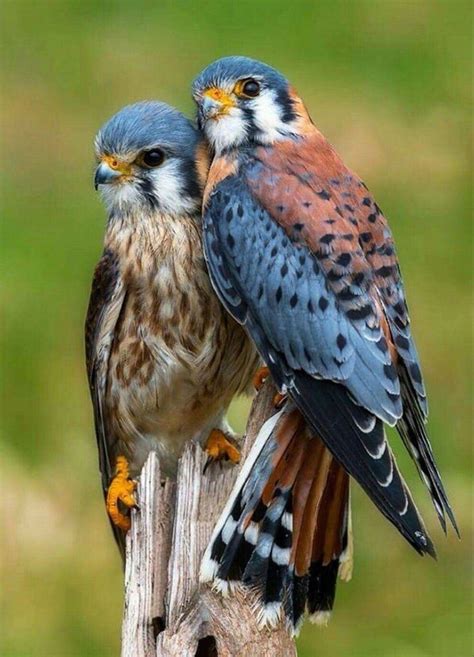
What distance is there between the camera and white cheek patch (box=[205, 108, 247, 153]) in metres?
5.21

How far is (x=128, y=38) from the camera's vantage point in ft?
30.0

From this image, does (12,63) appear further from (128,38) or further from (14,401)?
(14,401)

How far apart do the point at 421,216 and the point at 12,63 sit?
7.31 ft

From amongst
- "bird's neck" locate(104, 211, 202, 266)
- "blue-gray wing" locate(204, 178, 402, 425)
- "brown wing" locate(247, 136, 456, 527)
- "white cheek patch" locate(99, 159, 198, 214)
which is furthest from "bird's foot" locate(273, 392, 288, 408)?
"white cheek patch" locate(99, 159, 198, 214)

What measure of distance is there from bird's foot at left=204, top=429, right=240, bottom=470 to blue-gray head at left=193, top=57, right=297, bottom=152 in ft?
2.88

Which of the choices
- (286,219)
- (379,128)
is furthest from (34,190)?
(286,219)

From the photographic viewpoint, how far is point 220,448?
551 centimetres

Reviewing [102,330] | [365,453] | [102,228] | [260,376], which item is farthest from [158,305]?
[102,228]

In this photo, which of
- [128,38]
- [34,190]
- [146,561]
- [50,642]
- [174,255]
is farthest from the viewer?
[128,38]

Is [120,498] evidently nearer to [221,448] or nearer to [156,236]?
[221,448]

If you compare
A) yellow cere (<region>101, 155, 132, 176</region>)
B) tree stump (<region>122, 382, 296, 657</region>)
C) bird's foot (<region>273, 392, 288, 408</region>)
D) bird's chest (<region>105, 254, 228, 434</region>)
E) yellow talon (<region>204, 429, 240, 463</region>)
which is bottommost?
tree stump (<region>122, 382, 296, 657</region>)

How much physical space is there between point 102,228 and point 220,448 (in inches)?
113

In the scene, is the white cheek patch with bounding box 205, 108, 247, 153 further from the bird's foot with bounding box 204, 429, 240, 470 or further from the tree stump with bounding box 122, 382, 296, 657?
the bird's foot with bounding box 204, 429, 240, 470

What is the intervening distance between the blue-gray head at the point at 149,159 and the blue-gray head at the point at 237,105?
91 mm
